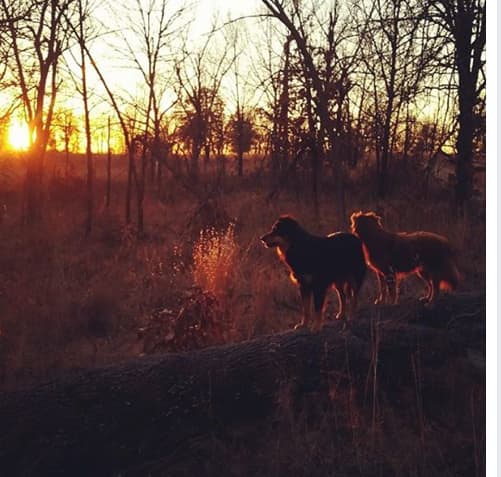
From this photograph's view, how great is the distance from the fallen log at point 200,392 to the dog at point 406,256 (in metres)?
1.63

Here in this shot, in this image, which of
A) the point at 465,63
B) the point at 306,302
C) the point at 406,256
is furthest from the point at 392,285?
the point at 465,63

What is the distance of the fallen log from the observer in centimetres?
343

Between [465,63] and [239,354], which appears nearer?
[239,354]

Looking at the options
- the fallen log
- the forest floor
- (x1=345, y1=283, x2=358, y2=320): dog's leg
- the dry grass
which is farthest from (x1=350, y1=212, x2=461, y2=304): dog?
the fallen log

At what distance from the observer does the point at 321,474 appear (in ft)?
10.6

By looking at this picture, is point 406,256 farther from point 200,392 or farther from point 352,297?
point 200,392

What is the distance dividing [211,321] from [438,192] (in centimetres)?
1324

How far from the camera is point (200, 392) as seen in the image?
3748 mm

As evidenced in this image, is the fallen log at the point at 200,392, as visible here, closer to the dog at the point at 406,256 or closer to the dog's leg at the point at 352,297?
the dog's leg at the point at 352,297

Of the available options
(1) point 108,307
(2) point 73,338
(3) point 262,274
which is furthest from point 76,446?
(3) point 262,274

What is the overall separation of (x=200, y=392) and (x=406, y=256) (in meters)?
3.13

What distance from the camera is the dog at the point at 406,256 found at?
596 centimetres

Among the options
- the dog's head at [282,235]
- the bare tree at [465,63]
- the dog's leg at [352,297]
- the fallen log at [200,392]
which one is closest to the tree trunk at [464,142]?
the bare tree at [465,63]

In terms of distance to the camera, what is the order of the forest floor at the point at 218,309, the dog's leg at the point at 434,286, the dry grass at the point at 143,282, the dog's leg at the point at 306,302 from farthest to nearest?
the dry grass at the point at 143,282
the dog's leg at the point at 434,286
the dog's leg at the point at 306,302
the forest floor at the point at 218,309
